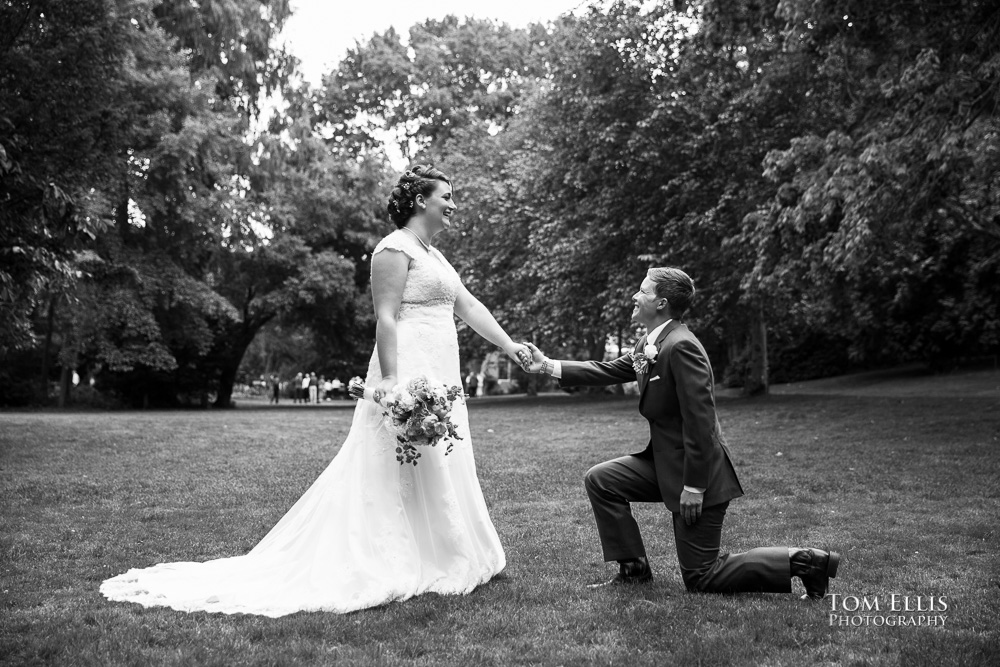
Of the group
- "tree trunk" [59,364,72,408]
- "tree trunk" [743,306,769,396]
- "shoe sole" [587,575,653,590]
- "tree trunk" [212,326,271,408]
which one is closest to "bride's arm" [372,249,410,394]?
"shoe sole" [587,575,653,590]

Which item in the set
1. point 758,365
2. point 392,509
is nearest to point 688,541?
point 392,509

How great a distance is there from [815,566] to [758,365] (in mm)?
21714

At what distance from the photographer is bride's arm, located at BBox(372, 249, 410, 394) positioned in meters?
5.68

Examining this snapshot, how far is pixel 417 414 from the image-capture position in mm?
5285

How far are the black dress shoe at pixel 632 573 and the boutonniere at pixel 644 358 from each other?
1.31 metres

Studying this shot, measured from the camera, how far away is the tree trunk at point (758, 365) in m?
25.7

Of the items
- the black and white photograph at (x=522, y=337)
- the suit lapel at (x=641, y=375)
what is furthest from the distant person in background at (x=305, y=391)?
the suit lapel at (x=641, y=375)

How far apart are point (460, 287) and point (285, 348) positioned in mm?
50704

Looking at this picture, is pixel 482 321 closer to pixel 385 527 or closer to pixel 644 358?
pixel 644 358

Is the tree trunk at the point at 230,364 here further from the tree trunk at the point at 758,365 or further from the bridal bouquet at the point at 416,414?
the bridal bouquet at the point at 416,414

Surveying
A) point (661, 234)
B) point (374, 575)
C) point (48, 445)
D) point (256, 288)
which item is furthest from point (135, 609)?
point (256, 288)

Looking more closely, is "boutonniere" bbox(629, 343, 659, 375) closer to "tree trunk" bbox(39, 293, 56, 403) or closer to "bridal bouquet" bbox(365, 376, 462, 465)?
"bridal bouquet" bbox(365, 376, 462, 465)

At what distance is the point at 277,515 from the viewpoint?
8727mm

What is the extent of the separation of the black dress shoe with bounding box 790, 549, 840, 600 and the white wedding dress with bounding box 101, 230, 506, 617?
2.00 metres
